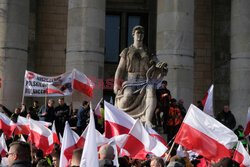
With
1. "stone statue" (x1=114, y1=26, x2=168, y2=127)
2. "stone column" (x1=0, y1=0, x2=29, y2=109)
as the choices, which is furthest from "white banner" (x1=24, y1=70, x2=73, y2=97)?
"stone column" (x1=0, y1=0, x2=29, y2=109)

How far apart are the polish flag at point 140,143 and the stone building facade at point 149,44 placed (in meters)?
12.1

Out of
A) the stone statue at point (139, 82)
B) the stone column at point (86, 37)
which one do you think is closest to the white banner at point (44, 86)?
the stone statue at point (139, 82)

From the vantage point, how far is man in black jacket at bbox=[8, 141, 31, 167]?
6473mm

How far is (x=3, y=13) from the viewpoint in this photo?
26.1 m

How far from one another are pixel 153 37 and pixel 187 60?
279 inches

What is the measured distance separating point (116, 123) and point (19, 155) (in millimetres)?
5321

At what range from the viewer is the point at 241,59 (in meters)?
27.8

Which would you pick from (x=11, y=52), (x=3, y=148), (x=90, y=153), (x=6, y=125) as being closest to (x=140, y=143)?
(x=3, y=148)

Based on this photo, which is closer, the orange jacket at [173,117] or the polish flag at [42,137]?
the polish flag at [42,137]

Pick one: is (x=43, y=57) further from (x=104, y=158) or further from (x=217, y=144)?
(x=104, y=158)

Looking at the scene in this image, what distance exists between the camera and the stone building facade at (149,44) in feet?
85.4

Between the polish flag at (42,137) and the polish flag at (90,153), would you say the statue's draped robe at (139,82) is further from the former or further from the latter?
the polish flag at (90,153)

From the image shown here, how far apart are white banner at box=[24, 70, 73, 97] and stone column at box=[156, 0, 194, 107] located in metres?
6.22

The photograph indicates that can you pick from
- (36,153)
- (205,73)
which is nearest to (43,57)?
(205,73)
